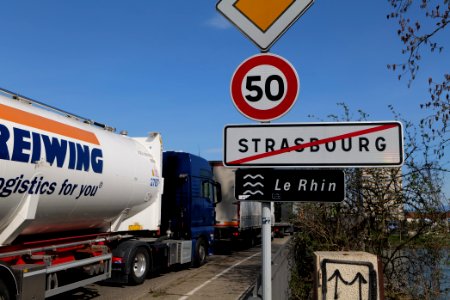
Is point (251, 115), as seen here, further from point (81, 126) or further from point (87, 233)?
point (87, 233)

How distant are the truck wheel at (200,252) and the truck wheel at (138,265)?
10.6 feet

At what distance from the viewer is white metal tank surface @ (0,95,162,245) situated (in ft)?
21.4

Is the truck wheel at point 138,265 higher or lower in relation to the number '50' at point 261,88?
lower

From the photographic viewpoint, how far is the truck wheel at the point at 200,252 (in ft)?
48.5

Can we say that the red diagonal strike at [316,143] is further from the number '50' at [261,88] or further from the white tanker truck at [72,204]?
the white tanker truck at [72,204]

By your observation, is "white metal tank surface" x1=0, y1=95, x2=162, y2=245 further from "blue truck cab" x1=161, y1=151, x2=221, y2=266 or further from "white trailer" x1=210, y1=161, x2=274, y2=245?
"white trailer" x1=210, y1=161, x2=274, y2=245

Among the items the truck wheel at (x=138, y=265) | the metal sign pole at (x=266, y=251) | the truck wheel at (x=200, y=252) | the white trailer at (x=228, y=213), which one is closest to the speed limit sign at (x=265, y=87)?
the metal sign pole at (x=266, y=251)

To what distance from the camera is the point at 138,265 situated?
37.3 feet

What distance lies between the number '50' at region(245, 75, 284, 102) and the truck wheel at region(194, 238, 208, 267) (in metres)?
12.2

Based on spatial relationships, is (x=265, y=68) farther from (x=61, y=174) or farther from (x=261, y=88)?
(x=61, y=174)

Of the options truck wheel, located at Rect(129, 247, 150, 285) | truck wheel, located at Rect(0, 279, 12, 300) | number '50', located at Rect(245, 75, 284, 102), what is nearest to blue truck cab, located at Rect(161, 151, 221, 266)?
truck wheel, located at Rect(129, 247, 150, 285)

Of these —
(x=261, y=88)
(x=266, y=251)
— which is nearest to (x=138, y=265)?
(x=266, y=251)

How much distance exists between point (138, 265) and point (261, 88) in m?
9.27

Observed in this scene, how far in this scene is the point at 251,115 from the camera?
2998mm
